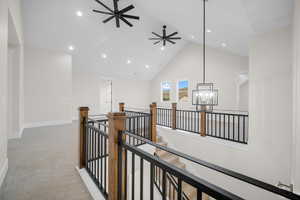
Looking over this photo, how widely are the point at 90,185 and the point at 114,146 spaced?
1.02 meters

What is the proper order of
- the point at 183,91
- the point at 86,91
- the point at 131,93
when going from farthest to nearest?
the point at 131,93
the point at 183,91
the point at 86,91

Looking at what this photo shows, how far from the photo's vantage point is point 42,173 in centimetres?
227

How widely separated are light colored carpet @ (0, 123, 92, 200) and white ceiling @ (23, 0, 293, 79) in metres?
3.80

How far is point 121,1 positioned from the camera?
4.76 m

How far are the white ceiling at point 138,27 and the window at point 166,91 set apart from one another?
1.55m

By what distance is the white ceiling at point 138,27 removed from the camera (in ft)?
9.33

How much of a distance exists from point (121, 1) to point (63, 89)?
13.6 ft

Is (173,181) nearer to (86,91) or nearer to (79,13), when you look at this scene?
(79,13)

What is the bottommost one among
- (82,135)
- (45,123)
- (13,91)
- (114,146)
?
(45,123)

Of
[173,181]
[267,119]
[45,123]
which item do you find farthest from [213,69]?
[45,123]

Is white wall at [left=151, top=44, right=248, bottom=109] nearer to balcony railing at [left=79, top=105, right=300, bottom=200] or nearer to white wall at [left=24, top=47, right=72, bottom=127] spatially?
balcony railing at [left=79, top=105, right=300, bottom=200]

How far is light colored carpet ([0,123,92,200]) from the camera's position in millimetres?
1823

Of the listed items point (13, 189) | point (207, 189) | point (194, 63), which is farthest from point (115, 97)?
point (207, 189)

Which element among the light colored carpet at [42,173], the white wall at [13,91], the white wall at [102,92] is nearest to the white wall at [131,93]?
the white wall at [102,92]
